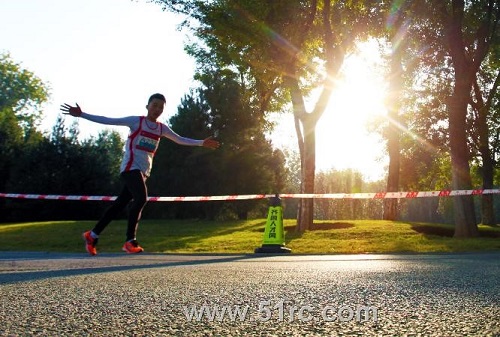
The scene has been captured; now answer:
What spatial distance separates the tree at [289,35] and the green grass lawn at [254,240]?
294cm

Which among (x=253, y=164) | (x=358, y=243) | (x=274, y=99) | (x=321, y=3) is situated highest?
(x=321, y=3)

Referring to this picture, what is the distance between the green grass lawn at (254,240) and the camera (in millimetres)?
15922

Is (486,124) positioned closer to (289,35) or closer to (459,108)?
(459,108)

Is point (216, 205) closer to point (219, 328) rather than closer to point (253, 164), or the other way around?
point (253, 164)

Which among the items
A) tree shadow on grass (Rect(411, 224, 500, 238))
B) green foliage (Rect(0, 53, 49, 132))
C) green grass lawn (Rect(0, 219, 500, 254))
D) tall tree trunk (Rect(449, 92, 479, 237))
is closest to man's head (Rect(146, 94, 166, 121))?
green grass lawn (Rect(0, 219, 500, 254))

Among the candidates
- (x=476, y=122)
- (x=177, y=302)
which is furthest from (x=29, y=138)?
(x=177, y=302)

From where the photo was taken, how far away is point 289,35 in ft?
70.3

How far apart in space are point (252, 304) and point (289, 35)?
18451 mm

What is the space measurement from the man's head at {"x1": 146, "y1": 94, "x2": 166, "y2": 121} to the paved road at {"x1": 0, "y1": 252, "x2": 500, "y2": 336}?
3.15 m

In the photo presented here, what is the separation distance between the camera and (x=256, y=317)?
342 cm

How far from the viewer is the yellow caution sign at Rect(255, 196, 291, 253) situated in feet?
42.2

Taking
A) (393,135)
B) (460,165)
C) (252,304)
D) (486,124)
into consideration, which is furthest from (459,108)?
(252,304)

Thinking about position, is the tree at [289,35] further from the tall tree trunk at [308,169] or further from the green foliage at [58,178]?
the green foliage at [58,178]

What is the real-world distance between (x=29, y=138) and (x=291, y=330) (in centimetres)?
4660
